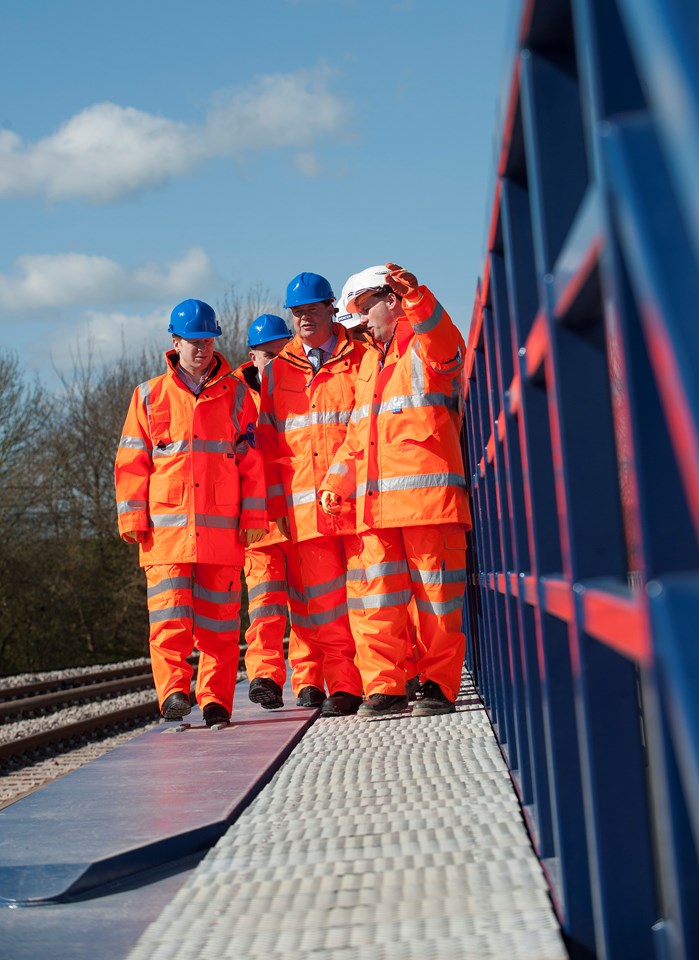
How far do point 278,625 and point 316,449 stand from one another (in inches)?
49.4

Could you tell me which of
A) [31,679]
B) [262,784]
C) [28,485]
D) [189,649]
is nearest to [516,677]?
[262,784]

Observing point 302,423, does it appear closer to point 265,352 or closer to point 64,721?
point 265,352

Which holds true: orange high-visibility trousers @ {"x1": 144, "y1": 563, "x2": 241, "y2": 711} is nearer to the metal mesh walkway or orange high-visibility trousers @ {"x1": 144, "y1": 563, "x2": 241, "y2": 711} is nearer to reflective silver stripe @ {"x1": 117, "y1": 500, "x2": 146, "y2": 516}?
reflective silver stripe @ {"x1": 117, "y1": 500, "x2": 146, "y2": 516}

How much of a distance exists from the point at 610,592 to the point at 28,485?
1006 inches

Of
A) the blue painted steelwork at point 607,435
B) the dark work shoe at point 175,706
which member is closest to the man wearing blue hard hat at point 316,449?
the dark work shoe at point 175,706

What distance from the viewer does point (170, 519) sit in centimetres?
622

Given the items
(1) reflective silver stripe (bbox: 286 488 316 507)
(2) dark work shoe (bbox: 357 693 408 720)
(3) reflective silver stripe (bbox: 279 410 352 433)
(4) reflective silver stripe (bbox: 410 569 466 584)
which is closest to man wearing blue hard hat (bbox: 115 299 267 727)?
(1) reflective silver stripe (bbox: 286 488 316 507)

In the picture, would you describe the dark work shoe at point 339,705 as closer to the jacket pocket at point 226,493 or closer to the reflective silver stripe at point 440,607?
the reflective silver stripe at point 440,607

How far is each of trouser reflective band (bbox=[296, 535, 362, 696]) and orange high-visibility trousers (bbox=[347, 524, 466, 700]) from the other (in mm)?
582

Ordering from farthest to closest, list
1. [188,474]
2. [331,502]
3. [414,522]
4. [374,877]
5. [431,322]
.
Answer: [188,474] → [331,502] → [414,522] → [431,322] → [374,877]

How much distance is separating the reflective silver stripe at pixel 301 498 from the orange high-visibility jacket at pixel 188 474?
150 millimetres

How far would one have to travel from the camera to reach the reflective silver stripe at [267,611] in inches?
284

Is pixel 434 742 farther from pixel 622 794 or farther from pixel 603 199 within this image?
pixel 603 199

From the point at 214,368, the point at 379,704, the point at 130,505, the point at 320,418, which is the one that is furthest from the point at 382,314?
the point at 379,704
